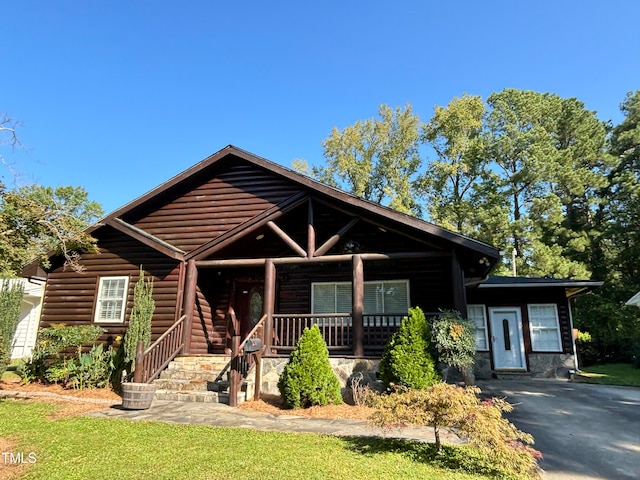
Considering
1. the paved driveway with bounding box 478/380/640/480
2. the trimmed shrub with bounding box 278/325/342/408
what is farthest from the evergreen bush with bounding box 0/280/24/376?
the paved driveway with bounding box 478/380/640/480

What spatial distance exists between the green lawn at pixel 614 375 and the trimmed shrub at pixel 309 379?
398 inches

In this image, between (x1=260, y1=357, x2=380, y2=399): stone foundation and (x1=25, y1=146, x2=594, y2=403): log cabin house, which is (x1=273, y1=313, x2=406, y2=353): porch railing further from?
(x1=260, y1=357, x2=380, y2=399): stone foundation

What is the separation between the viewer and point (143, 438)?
5.71 metres

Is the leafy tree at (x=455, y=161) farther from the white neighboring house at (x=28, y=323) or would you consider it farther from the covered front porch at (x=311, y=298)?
the white neighboring house at (x=28, y=323)

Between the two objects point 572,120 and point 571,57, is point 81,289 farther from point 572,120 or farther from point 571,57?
point 572,120

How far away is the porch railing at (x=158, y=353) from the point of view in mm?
9031

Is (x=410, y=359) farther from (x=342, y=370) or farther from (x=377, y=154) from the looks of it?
(x=377, y=154)

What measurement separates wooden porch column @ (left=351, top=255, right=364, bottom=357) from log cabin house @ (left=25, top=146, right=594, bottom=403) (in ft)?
0.09

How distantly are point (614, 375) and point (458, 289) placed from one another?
11.1m

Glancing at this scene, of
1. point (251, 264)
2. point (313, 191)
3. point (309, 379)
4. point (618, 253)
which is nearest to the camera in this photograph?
point (309, 379)

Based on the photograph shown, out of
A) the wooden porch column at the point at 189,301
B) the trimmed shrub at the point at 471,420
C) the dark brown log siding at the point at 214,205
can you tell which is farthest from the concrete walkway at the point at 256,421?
the dark brown log siding at the point at 214,205

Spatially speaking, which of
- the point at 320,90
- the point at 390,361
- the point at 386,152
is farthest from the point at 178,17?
the point at 386,152

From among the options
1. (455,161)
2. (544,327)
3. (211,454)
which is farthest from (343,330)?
(455,161)

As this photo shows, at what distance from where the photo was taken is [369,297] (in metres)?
12.1
